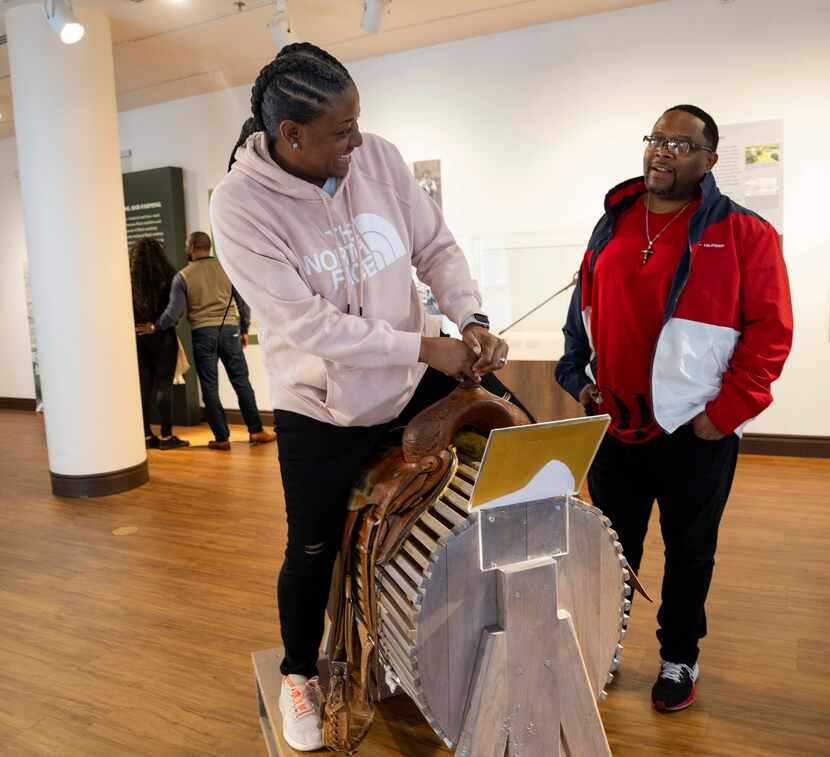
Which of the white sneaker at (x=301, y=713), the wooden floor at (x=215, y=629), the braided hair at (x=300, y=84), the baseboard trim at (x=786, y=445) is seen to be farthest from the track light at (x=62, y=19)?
the baseboard trim at (x=786, y=445)

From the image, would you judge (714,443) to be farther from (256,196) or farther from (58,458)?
(58,458)

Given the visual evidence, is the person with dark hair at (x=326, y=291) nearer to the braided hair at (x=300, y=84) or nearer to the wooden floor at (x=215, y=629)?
the braided hair at (x=300, y=84)

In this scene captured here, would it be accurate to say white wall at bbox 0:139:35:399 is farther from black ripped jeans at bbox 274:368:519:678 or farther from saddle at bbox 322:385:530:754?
saddle at bbox 322:385:530:754

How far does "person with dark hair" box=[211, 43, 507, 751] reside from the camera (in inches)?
60.6

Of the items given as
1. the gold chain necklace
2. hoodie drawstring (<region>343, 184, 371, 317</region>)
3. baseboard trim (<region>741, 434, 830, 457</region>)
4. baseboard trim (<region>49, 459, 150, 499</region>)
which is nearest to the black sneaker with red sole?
the gold chain necklace

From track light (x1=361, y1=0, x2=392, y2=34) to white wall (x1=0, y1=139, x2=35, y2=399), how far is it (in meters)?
5.45

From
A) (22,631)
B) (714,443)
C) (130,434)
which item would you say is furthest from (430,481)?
(130,434)

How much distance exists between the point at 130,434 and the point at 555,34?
3957 mm

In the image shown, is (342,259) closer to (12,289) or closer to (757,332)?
(757,332)

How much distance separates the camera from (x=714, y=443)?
2.04m

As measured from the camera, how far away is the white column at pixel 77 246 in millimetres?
4484

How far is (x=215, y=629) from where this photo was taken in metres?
2.85

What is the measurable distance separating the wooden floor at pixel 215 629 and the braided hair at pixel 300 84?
1662 mm

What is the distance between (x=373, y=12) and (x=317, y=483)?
3797 millimetres
